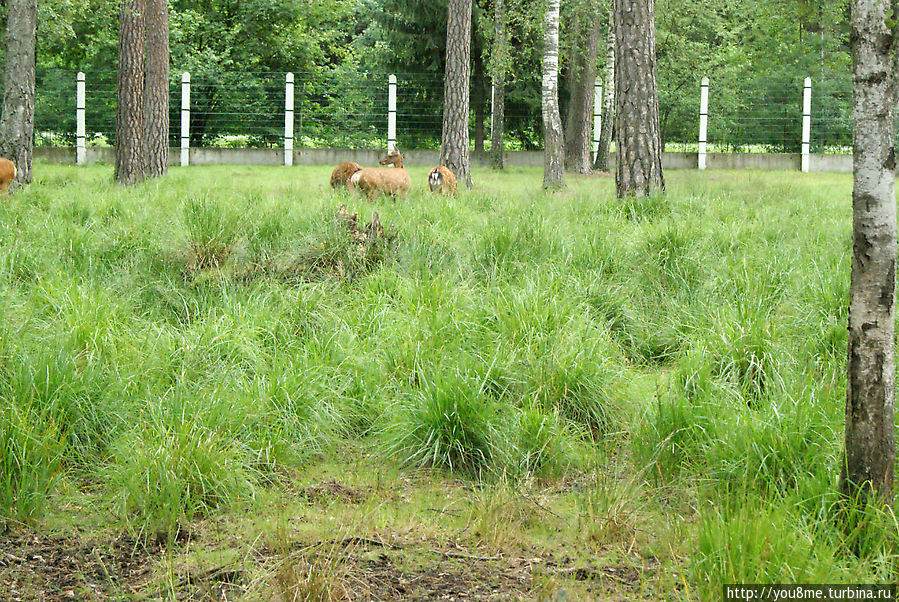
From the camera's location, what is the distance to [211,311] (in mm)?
5523

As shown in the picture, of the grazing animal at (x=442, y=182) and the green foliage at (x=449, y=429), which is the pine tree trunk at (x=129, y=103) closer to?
the grazing animal at (x=442, y=182)

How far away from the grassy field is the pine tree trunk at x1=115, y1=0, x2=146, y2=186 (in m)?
6.99

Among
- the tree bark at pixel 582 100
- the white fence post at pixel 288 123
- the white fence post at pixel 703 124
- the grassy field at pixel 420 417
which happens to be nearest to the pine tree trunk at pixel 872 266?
the grassy field at pixel 420 417

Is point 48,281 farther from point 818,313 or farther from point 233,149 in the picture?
point 233,149

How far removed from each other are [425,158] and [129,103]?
11.3m

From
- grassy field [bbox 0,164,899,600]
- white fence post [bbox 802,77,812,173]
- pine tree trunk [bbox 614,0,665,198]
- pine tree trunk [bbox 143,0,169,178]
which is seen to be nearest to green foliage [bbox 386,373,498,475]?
grassy field [bbox 0,164,899,600]

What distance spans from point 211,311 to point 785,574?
3747 mm

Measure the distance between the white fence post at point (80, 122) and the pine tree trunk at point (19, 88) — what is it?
411 inches

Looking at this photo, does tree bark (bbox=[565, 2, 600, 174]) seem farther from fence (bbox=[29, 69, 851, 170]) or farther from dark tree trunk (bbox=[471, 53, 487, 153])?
dark tree trunk (bbox=[471, 53, 487, 153])

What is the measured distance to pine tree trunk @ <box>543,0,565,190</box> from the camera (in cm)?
1457

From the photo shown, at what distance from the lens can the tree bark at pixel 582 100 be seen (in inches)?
850

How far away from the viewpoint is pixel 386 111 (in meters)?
24.3

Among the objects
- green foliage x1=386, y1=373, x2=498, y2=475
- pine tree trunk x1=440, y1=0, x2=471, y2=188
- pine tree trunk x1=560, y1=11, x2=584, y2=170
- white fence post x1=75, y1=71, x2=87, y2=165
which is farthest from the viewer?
white fence post x1=75, y1=71, x2=87, y2=165

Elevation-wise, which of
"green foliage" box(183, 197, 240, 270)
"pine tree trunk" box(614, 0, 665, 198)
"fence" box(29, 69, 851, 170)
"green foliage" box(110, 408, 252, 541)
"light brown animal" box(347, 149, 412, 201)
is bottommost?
"green foliage" box(110, 408, 252, 541)
